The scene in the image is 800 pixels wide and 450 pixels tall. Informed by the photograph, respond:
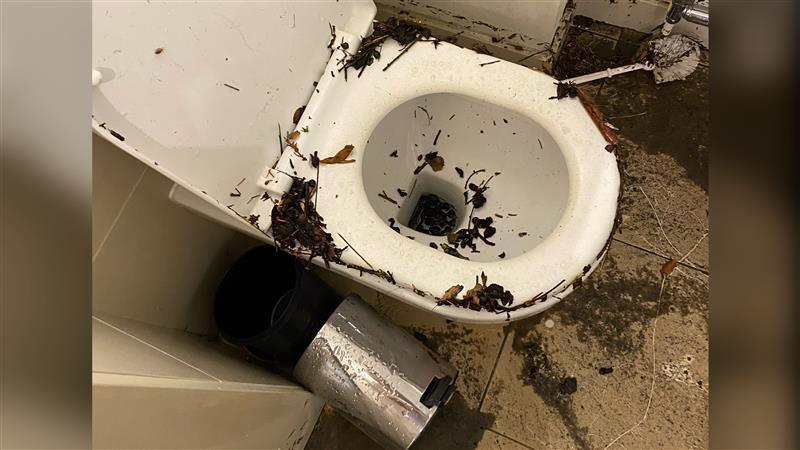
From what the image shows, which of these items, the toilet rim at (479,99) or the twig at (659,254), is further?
the twig at (659,254)

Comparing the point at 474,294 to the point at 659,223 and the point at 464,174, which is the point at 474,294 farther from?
the point at 659,223

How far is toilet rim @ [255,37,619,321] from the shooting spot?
0.85 meters

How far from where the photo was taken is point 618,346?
125 centimetres

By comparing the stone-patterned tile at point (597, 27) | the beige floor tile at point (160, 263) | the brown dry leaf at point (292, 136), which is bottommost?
the beige floor tile at point (160, 263)

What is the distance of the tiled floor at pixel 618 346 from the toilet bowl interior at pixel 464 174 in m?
0.25

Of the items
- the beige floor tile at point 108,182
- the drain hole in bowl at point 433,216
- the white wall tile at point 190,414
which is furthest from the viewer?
Result: the drain hole in bowl at point 433,216

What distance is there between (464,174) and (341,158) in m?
0.36

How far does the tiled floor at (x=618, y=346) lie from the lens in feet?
3.97

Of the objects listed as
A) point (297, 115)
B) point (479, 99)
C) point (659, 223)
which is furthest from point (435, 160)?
point (659, 223)

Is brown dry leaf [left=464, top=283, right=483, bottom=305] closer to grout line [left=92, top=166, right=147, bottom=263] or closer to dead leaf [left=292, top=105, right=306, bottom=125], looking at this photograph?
dead leaf [left=292, top=105, right=306, bottom=125]

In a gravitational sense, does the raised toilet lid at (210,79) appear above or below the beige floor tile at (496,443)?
above

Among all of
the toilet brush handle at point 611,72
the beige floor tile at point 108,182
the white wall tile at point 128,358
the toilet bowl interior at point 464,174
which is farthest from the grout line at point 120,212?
the toilet brush handle at point 611,72

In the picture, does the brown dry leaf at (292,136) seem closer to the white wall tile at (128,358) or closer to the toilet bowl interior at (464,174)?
the toilet bowl interior at (464,174)
